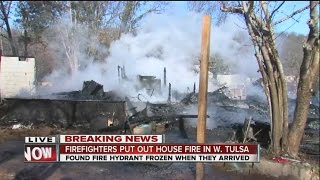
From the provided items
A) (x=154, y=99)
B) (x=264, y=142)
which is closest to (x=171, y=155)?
(x=264, y=142)

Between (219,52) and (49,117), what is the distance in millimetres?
15054

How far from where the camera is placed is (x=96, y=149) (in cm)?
520

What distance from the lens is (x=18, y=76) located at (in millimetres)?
25047

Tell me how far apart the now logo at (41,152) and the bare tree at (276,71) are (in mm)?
5894

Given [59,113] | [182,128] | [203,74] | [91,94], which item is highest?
[203,74]

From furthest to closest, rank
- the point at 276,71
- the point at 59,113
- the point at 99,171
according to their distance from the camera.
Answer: the point at 59,113 → the point at 276,71 → the point at 99,171

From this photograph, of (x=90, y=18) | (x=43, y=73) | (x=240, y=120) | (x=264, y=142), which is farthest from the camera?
(x=43, y=73)

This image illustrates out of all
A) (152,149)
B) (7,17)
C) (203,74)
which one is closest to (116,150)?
(152,149)

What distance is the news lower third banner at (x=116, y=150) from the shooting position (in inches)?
205

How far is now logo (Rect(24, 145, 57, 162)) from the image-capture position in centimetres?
519

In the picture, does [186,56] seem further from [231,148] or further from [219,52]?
[231,148]

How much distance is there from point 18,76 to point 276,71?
18027 millimetres

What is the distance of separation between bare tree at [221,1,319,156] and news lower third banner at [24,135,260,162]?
4757 millimetres

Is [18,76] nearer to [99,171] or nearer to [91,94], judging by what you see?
[91,94]
